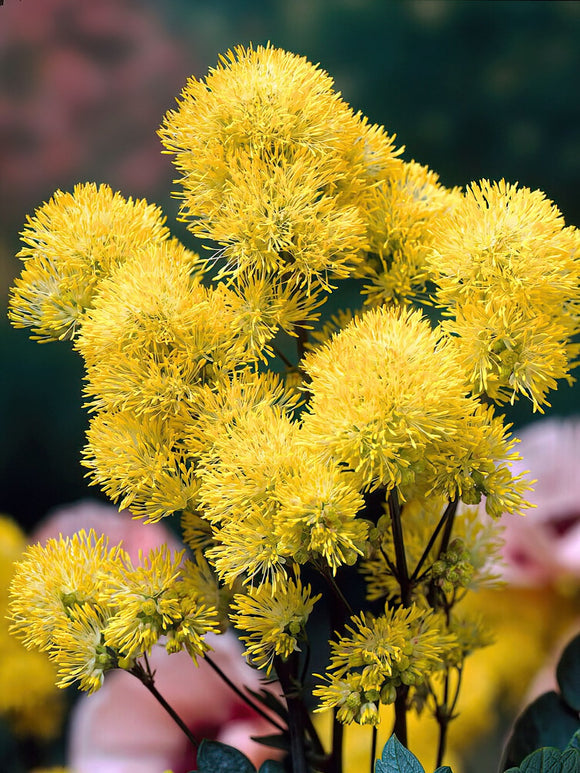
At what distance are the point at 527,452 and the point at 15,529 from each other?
50 cm

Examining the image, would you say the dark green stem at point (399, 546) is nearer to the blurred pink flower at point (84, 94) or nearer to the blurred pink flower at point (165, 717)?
the blurred pink flower at point (165, 717)

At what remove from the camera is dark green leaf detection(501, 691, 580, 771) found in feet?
1.76

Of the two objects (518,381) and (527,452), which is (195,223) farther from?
(527,452)

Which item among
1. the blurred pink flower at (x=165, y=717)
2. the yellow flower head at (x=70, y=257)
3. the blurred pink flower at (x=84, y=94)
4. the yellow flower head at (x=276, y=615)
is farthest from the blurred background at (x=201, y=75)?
the yellow flower head at (x=276, y=615)

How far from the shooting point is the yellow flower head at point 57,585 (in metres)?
0.42

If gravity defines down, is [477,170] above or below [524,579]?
above

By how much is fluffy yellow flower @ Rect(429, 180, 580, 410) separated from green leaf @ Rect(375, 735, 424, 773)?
17 cm

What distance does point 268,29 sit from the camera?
0.80 metres

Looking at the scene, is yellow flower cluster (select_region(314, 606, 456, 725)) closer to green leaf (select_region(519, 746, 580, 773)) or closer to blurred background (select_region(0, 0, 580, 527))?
green leaf (select_region(519, 746, 580, 773))

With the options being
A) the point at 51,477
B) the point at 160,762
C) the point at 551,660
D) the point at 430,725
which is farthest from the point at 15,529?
the point at 551,660

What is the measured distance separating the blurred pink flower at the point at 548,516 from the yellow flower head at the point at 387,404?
0.42 meters

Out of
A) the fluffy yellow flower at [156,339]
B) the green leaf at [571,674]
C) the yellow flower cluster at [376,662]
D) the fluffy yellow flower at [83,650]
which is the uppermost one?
the fluffy yellow flower at [156,339]

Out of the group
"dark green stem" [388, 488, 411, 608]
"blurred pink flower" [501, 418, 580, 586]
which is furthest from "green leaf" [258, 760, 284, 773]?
"blurred pink flower" [501, 418, 580, 586]

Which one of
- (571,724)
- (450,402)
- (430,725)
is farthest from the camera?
(430,725)
